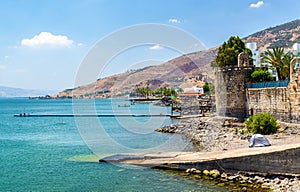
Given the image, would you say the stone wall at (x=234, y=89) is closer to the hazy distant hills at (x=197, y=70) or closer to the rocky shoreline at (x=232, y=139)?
the rocky shoreline at (x=232, y=139)

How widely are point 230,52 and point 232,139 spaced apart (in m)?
18.8

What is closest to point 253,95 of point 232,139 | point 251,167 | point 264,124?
point 264,124

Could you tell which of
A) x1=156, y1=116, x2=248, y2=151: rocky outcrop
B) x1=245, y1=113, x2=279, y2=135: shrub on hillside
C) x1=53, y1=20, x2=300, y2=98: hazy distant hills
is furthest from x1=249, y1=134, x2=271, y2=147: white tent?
x1=53, y1=20, x2=300, y2=98: hazy distant hills

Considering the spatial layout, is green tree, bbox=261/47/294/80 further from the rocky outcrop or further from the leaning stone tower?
the rocky outcrop

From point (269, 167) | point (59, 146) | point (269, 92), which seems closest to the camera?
point (269, 167)

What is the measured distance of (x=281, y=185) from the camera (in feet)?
41.4

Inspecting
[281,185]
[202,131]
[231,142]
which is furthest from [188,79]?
[281,185]

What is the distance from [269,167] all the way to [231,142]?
258 inches

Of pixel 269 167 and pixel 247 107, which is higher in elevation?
pixel 247 107

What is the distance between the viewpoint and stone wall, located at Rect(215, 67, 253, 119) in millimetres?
25000

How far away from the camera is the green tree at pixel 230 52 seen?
3800cm

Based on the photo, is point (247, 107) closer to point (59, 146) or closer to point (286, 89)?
point (286, 89)

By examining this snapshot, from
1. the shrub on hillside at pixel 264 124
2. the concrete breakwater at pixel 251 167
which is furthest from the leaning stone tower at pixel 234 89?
the concrete breakwater at pixel 251 167

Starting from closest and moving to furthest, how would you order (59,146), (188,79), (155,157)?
(155,157) → (59,146) → (188,79)
